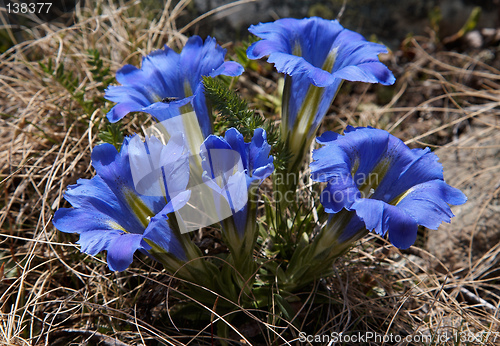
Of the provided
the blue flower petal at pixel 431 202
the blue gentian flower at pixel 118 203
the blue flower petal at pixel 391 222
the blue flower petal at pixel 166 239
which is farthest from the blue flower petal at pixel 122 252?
the blue flower petal at pixel 431 202

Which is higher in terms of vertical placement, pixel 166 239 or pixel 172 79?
pixel 172 79

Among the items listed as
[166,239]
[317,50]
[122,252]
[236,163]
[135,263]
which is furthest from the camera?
[135,263]

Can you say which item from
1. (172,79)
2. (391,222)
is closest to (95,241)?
(172,79)

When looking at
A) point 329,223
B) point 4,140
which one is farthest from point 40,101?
point 329,223

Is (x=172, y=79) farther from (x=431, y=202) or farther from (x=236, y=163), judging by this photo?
(x=431, y=202)

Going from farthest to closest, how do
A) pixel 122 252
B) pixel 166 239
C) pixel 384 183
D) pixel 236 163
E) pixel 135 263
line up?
pixel 135 263, pixel 384 183, pixel 166 239, pixel 236 163, pixel 122 252

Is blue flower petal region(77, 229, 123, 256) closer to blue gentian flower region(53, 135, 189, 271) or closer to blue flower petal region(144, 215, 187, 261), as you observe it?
blue gentian flower region(53, 135, 189, 271)
